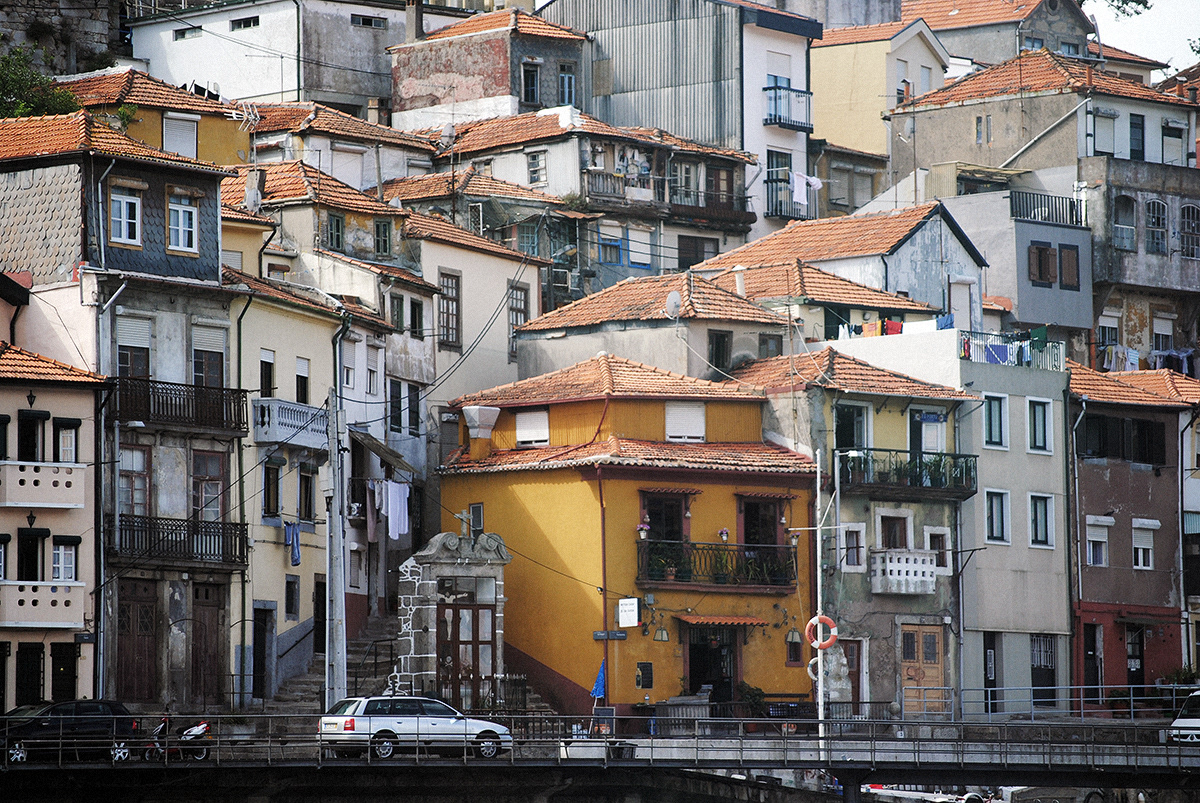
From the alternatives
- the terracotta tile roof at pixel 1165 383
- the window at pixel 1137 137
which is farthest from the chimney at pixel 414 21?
the terracotta tile roof at pixel 1165 383

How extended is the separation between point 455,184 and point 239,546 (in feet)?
83.9

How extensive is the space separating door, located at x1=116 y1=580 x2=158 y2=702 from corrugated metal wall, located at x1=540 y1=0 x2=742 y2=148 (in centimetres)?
4144

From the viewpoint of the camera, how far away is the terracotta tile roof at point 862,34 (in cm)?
9688

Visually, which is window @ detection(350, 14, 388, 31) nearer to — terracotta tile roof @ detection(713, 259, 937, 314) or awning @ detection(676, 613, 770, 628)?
terracotta tile roof @ detection(713, 259, 937, 314)

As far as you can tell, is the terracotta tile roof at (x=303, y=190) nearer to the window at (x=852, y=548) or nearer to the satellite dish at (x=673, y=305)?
the satellite dish at (x=673, y=305)

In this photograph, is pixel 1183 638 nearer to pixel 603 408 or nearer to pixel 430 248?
pixel 603 408

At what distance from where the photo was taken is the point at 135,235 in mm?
54438

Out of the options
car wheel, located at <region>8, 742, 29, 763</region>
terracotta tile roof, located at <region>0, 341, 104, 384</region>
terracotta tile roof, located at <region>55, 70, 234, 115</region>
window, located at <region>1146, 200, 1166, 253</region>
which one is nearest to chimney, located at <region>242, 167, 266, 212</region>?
terracotta tile roof, located at <region>55, 70, 234, 115</region>

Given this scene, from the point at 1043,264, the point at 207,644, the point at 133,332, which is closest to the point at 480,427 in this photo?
the point at 207,644

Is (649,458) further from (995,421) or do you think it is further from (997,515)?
(995,421)

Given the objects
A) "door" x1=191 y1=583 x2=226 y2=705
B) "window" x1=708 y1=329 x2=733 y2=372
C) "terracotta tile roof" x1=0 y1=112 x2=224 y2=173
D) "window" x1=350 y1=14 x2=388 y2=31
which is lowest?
"door" x1=191 y1=583 x2=226 y2=705

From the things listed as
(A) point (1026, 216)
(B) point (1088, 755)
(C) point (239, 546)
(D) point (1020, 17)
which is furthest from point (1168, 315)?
(C) point (239, 546)

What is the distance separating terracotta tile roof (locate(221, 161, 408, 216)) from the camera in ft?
217

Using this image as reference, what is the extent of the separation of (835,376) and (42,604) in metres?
24.5
